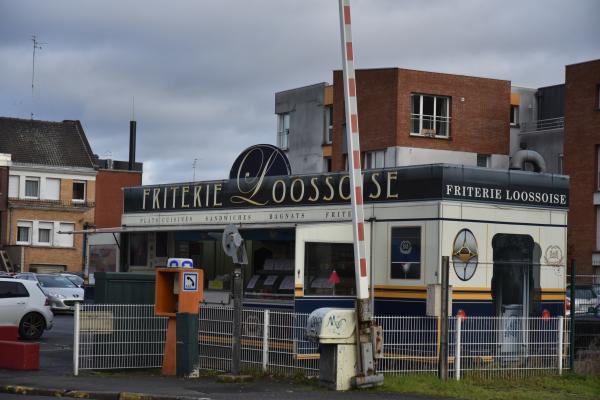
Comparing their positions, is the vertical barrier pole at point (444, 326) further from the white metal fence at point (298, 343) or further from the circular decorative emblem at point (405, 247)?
the circular decorative emblem at point (405, 247)

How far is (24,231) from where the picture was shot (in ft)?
243

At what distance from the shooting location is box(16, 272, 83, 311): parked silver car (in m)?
40.9

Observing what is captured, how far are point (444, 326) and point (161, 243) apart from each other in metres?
10.8

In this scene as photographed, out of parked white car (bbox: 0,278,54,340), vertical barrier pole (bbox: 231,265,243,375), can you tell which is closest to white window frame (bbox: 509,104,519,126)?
parked white car (bbox: 0,278,54,340)

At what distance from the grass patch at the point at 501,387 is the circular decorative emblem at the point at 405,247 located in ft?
10.1

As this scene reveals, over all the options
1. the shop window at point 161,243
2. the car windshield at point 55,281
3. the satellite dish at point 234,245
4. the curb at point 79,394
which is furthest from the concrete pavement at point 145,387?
the car windshield at point 55,281

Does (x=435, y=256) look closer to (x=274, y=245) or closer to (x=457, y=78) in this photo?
(x=274, y=245)

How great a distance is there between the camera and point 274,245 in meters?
24.2

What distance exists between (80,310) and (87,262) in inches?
373

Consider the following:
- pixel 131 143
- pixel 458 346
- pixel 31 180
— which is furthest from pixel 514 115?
pixel 458 346

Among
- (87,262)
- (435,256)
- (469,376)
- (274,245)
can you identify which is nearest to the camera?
(469,376)

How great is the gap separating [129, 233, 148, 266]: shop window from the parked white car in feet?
8.68

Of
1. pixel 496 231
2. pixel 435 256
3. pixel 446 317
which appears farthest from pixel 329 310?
pixel 496 231

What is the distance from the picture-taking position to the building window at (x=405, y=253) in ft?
66.2
